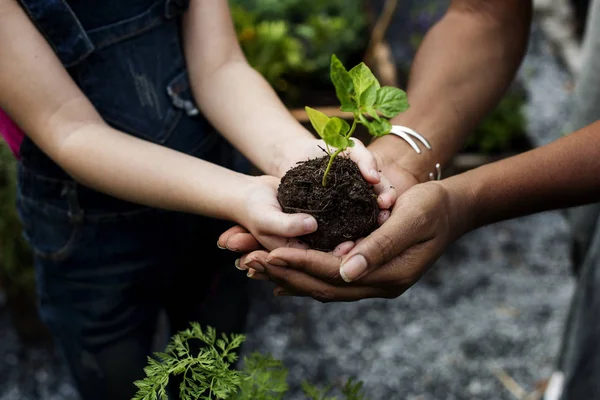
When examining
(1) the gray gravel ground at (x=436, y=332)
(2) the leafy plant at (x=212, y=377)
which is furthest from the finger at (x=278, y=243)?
(1) the gray gravel ground at (x=436, y=332)

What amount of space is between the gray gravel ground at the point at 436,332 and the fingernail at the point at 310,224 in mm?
1616

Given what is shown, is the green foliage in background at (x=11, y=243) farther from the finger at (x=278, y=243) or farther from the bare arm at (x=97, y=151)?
the finger at (x=278, y=243)

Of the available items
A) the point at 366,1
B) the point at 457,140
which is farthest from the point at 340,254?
the point at 366,1

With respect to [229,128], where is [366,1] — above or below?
below

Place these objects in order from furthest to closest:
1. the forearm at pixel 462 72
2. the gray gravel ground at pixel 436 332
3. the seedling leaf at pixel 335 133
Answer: the gray gravel ground at pixel 436 332 < the forearm at pixel 462 72 < the seedling leaf at pixel 335 133

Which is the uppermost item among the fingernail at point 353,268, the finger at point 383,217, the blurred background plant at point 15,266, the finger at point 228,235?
the finger at point 228,235

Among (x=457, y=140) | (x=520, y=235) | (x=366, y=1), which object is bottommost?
(x=520, y=235)

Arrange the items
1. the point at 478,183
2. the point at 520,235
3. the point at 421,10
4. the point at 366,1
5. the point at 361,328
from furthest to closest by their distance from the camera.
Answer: the point at 421,10, the point at 366,1, the point at 520,235, the point at 361,328, the point at 478,183

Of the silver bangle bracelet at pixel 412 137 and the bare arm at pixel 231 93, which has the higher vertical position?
the bare arm at pixel 231 93

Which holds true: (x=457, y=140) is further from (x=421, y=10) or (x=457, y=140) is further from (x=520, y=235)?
(x=421, y=10)

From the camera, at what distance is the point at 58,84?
1382 mm

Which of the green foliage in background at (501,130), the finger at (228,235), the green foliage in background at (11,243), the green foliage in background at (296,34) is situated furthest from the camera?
the green foliage in background at (501,130)

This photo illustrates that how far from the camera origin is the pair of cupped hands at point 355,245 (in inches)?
52.1

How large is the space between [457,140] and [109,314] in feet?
3.70
